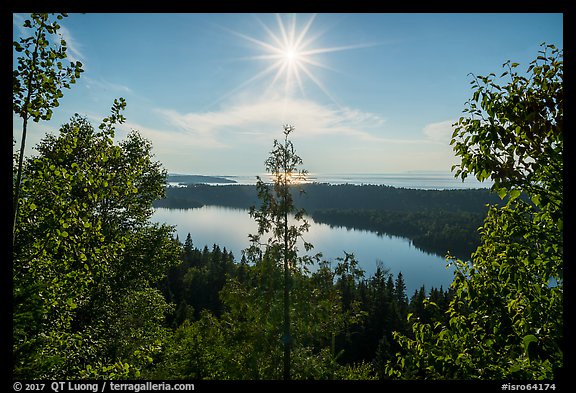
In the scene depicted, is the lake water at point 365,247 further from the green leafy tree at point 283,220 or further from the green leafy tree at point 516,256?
the green leafy tree at point 516,256

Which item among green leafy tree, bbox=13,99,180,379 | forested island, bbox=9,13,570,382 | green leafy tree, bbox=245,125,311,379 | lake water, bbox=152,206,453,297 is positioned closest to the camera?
forested island, bbox=9,13,570,382

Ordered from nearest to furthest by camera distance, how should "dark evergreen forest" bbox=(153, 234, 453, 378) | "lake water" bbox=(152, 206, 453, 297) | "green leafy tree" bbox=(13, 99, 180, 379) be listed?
"green leafy tree" bbox=(13, 99, 180, 379)
"dark evergreen forest" bbox=(153, 234, 453, 378)
"lake water" bbox=(152, 206, 453, 297)

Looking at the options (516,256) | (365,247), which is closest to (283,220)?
(516,256)

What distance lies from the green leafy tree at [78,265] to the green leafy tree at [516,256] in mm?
5073

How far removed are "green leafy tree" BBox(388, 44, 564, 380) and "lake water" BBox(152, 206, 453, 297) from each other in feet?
284

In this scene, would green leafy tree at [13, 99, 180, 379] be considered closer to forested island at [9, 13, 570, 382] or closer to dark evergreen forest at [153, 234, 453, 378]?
forested island at [9, 13, 570, 382]

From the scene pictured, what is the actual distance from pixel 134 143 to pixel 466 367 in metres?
13.6

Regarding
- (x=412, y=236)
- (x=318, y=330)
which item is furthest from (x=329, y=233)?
(x=318, y=330)

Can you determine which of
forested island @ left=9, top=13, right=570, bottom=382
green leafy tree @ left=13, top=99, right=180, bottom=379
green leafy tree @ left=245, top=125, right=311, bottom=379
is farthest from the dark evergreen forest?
forested island @ left=9, top=13, right=570, bottom=382

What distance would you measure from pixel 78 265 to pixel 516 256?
8356mm

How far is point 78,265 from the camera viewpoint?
6887 millimetres

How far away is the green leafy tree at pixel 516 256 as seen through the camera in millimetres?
3635

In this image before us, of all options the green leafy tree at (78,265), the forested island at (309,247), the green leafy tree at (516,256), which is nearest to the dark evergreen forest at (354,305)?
the green leafy tree at (78,265)

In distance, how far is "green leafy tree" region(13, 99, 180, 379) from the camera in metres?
4.57
